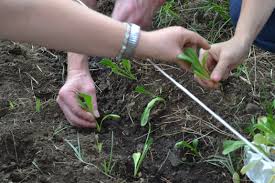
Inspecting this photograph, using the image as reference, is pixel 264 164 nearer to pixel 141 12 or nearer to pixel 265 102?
pixel 265 102

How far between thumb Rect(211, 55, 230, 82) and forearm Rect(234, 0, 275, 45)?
0.30 feet

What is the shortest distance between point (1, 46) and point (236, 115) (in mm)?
938

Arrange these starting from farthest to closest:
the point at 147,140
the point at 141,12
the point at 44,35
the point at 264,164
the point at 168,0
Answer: the point at 168,0 < the point at 141,12 < the point at 147,140 < the point at 264,164 < the point at 44,35

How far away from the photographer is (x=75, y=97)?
69.0 inches

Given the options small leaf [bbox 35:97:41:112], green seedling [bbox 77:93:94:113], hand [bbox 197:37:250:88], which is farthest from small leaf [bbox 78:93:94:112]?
hand [bbox 197:37:250:88]

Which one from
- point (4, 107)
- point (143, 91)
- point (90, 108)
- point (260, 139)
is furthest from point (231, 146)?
point (4, 107)

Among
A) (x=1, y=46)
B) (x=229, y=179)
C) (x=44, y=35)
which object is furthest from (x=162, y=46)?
(x=1, y=46)

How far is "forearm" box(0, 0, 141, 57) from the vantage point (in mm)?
1114

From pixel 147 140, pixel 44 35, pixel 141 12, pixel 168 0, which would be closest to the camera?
pixel 44 35

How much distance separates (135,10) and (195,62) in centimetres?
64

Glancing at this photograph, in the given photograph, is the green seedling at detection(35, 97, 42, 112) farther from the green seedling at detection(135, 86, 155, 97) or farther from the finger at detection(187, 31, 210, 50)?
the finger at detection(187, 31, 210, 50)

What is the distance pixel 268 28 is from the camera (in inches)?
65.5

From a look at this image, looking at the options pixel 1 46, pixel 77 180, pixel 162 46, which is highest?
pixel 162 46

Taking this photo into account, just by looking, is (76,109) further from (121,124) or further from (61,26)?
(61,26)
